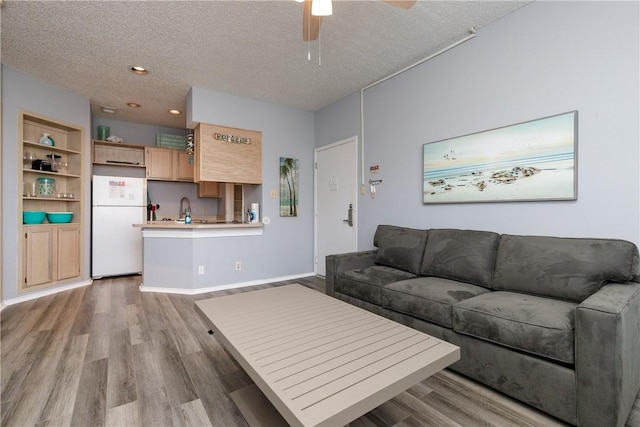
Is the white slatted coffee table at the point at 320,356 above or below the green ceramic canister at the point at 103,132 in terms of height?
below

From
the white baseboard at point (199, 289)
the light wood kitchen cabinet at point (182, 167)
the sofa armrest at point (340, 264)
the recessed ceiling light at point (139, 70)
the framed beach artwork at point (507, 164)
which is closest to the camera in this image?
the framed beach artwork at point (507, 164)

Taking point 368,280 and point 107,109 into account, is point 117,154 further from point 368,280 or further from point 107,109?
point 368,280

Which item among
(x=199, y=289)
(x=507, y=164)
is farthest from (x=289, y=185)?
(x=507, y=164)

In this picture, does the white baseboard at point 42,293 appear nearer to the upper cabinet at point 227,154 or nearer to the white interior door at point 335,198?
the upper cabinet at point 227,154

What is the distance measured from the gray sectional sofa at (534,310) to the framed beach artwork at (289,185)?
6.85 feet

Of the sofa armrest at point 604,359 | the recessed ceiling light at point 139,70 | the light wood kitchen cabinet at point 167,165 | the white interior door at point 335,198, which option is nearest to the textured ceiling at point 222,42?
the recessed ceiling light at point 139,70

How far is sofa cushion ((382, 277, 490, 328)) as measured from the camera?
6.37ft

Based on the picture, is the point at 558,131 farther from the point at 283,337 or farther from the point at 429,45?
the point at 283,337

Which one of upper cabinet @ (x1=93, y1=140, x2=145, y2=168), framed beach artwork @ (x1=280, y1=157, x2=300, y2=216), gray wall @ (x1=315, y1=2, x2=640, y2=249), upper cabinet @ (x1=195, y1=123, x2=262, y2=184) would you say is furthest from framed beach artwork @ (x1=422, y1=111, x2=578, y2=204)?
upper cabinet @ (x1=93, y1=140, x2=145, y2=168)

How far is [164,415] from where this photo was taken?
152 cm

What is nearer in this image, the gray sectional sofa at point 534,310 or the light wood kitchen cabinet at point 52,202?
the gray sectional sofa at point 534,310

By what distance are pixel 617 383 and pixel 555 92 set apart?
6.34ft

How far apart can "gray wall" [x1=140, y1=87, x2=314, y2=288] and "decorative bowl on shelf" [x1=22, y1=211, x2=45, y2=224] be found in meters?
1.39

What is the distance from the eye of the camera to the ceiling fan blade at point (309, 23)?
1853mm
